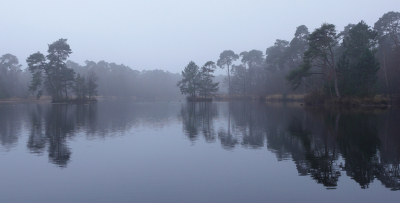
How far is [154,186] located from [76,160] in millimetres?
4189

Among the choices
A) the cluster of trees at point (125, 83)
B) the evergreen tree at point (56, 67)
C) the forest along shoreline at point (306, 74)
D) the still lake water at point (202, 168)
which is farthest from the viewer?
the cluster of trees at point (125, 83)

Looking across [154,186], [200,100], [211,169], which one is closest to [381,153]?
[211,169]

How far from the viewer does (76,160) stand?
10.1 meters

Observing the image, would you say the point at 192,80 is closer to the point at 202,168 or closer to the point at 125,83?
the point at 202,168

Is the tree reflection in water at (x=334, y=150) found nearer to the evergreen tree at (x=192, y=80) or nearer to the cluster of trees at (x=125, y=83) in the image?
the evergreen tree at (x=192, y=80)

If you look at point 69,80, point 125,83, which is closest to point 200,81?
point 69,80

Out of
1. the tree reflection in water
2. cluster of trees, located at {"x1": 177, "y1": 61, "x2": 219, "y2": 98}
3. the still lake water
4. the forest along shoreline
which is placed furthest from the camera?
cluster of trees, located at {"x1": 177, "y1": 61, "x2": 219, "y2": 98}

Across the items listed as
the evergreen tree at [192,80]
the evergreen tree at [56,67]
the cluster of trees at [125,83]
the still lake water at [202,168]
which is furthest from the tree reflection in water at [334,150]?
the cluster of trees at [125,83]

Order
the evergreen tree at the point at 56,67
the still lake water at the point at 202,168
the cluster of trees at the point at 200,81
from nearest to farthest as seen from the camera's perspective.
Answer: the still lake water at the point at 202,168
the evergreen tree at the point at 56,67
the cluster of trees at the point at 200,81

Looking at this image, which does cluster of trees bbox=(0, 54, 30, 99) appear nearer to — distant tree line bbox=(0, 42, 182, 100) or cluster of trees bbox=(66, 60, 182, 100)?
distant tree line bbox=(0, 42, 182, 100)

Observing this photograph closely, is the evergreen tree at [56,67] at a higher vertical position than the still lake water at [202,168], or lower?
higher

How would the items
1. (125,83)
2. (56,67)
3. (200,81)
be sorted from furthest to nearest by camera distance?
(125,83) → (200,81) → (56,67)

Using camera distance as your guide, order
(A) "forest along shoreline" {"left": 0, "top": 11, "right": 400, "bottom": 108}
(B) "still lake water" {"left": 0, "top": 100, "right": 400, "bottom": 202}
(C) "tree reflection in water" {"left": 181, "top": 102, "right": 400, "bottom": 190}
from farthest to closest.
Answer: (A) "forest along shoreline" {"left": 0, "top": 11, "right": 400, "bottom": 108}
(C) "tree reflection in water" {"left": 181, "top": 102, "right": 400, "bottom": 190}
(B) "still lake water" {"left": 0, "top": 100, "right": 400, "bottom": 202}

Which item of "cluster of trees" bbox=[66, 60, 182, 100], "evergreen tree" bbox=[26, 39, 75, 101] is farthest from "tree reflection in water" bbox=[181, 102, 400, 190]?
"cluster of trees" bbox=[66, 60, 182, 100]
